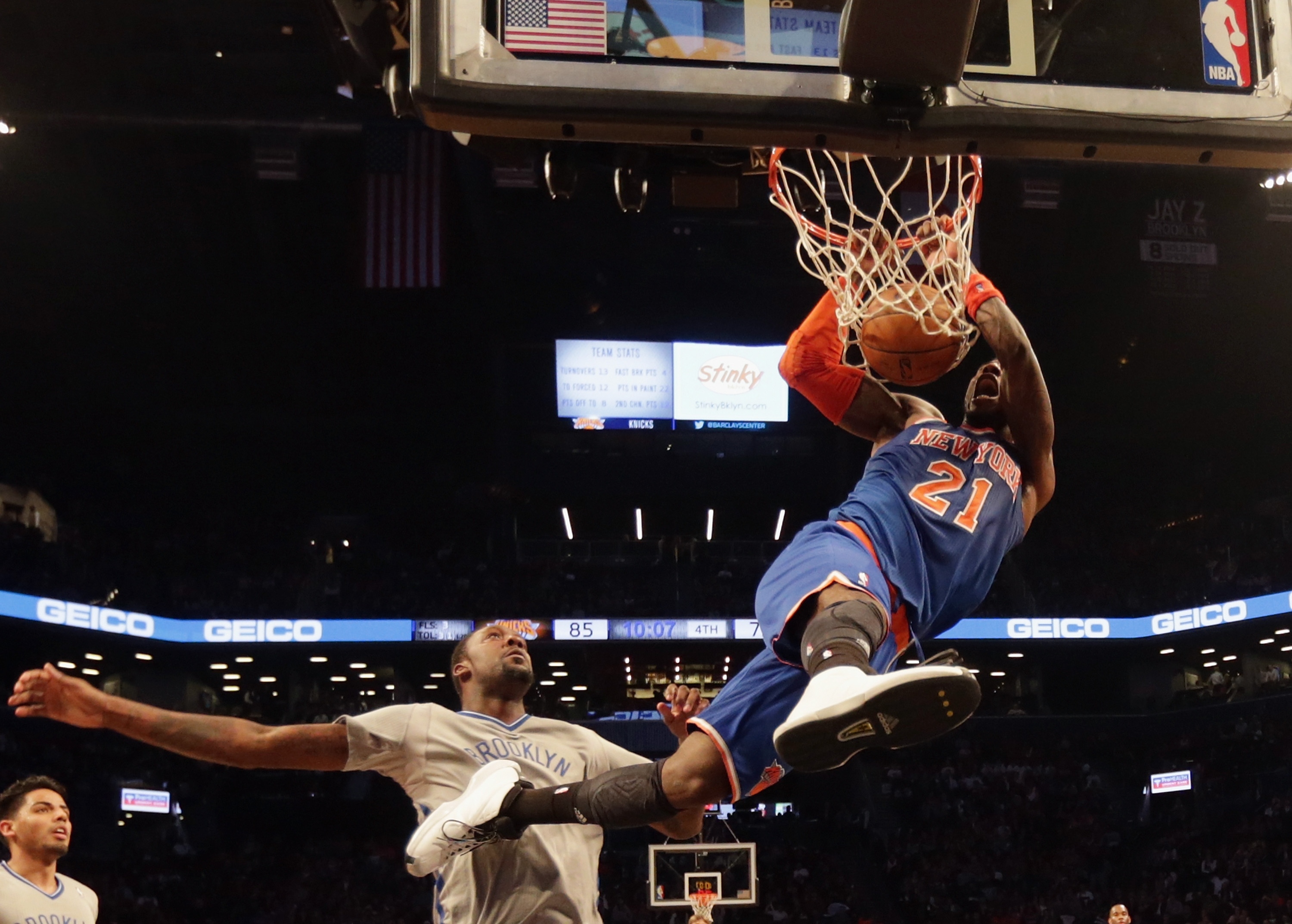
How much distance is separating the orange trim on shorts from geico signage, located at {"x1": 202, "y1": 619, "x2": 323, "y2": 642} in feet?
67.7

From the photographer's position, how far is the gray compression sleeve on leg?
12.2ft

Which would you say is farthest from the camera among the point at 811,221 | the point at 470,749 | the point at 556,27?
the point at 811,221

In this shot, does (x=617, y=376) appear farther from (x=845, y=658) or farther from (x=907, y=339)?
(x=845, y=658)

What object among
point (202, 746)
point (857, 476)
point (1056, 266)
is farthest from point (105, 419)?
point (202, 746)

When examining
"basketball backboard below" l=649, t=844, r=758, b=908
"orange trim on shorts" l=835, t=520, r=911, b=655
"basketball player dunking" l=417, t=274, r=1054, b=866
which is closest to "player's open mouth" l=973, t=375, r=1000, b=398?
"basketball player dunking" l=417, t=274, r=1054, b=866

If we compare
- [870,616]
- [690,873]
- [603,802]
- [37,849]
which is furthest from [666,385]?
[870,616]

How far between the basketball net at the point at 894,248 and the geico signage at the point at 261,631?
19.5 m

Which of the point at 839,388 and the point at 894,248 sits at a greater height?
the point at 894,248

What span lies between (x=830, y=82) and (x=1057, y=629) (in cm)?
2374

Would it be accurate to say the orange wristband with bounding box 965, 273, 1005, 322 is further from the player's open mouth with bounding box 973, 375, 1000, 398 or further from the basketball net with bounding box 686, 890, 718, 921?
the basketball net with bounding box 686, 890, 718, 921

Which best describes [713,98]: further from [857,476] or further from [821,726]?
[857,476]

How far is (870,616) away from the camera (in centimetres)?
356

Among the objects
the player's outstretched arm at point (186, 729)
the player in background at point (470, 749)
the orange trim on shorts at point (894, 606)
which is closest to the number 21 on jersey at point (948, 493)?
the orange trim on shorts at point (894, 606)

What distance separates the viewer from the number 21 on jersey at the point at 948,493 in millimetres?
4055
